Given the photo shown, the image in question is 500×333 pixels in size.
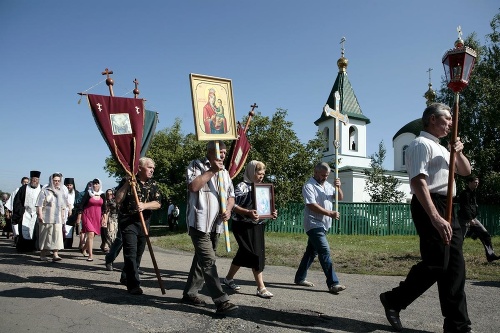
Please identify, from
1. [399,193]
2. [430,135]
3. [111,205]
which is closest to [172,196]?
[399,193]

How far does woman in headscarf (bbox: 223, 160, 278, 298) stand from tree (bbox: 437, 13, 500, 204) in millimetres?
24140

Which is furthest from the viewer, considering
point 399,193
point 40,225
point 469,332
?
point 399,193

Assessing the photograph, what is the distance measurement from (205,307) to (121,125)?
3107mm

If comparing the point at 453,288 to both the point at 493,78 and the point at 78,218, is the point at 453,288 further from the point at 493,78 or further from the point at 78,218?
the point at 493,78

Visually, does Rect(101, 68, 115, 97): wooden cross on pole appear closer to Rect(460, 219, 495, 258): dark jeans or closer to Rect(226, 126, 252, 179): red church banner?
Rect(226, 126, 252, 179): red church banner

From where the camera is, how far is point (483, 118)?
90.5 feet

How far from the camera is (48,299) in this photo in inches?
219

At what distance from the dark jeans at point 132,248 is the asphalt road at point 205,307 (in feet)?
0.85

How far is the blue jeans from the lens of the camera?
6.24 metres

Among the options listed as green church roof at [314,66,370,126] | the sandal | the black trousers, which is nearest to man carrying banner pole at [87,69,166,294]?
the sandal

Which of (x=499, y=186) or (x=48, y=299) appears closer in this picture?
(x=48, y=299)

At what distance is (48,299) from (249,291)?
2670 millimetres

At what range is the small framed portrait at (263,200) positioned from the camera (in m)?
6.22

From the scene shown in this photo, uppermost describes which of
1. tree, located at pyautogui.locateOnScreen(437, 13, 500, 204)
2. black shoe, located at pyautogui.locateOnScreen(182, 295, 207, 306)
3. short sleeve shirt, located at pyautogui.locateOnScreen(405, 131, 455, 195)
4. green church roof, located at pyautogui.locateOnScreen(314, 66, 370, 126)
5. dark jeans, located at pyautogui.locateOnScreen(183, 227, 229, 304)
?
green church roof, located at pyautogui.locateOnScreen(314, 66, 370, 126)
